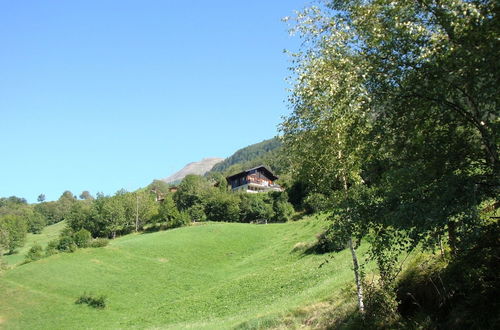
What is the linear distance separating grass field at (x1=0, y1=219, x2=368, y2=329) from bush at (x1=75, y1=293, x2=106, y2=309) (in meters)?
0.86

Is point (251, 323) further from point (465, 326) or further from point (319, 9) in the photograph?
point (319, 9)

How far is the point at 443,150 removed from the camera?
8.64 meters

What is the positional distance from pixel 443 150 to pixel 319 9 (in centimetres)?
491

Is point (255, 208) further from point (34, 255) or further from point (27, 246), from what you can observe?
point (27, 246)

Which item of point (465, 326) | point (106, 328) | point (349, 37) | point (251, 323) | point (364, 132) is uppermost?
point (349, 37)

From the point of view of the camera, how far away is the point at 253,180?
141 m

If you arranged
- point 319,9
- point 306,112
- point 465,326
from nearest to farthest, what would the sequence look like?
point 465,326, point 319,9, point 306,112

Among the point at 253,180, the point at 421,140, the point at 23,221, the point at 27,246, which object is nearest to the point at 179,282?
the point at 421,140

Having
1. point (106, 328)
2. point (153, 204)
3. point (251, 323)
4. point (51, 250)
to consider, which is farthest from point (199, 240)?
point (251, 323)

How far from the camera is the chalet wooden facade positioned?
140 meters

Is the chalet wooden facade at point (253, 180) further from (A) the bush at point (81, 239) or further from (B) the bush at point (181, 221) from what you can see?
(A) the bush at point (81, 239)

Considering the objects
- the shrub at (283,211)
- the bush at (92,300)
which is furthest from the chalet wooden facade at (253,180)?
the bush at (92,300)

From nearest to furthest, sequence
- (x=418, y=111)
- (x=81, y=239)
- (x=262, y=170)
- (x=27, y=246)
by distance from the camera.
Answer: (x=418, y=111) < (x=81, y=239) < (x=27, y=246) < (x=262, y=170)

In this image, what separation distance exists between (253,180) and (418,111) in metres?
132
